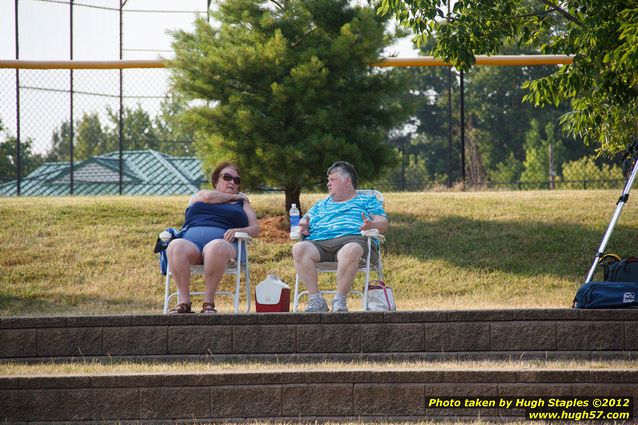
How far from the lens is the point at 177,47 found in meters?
11.9

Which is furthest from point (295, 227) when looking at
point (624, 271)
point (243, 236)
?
point (624, 271)

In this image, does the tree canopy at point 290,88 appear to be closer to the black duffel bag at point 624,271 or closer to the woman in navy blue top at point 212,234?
the woman in navy blue top at point 212,234

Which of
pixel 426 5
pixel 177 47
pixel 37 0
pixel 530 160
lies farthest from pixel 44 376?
pixel 530 160

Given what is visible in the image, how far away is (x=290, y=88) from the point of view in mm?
11211

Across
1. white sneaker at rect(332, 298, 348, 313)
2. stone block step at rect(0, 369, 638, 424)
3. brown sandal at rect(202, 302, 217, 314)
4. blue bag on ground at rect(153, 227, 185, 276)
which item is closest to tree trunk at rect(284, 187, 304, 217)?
blue bag on ground at rect(153, 227, 185, 276)

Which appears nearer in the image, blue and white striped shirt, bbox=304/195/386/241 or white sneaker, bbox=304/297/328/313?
white sneaker, bbox=304/297/328/313

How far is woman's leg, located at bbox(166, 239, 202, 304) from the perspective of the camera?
654cm

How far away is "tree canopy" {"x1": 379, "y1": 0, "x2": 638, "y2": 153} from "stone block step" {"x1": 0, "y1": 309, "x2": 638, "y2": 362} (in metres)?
3.16

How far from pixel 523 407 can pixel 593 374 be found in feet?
1.23

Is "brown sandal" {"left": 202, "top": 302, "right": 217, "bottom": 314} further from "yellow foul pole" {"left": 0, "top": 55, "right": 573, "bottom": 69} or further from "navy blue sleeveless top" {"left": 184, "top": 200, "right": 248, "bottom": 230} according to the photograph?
"yellow foul pole" {"left": 0, "top": 55, "right": 573, "bottom": 69}

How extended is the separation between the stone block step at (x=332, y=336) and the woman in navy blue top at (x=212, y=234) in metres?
0.73

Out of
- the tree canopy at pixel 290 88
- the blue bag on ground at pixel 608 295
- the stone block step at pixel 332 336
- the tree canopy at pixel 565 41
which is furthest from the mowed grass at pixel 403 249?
the stone block step at pixel 332 336

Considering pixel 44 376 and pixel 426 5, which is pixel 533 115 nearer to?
pixel 426 5

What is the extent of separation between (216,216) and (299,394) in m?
2.69
